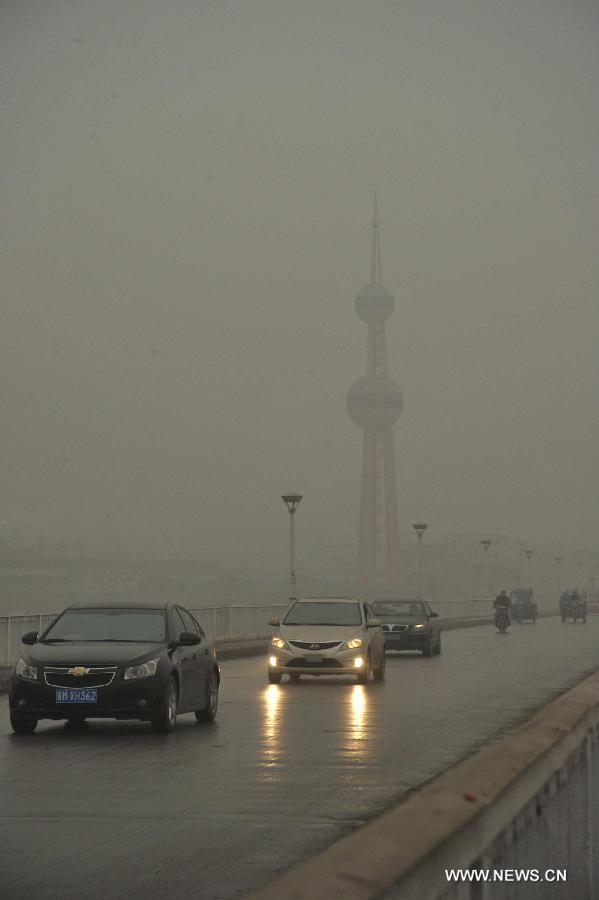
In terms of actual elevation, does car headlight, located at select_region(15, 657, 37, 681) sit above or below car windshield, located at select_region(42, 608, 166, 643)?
below

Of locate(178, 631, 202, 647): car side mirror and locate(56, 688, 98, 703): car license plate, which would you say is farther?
locate(178, 631, 202, 647): car side mirror

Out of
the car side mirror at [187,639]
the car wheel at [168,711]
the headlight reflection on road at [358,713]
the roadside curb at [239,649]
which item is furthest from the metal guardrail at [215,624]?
the car wheel at [168,711]

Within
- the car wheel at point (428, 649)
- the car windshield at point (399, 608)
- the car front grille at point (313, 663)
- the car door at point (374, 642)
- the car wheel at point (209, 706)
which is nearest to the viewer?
the car wheel at point (209, 706)

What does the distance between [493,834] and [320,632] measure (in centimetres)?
2290

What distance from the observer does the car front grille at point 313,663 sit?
26891mm

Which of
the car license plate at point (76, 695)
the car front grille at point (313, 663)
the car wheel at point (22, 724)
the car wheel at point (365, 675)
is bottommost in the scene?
the car wheel at point (22, 724)

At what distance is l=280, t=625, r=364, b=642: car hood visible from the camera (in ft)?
88.9

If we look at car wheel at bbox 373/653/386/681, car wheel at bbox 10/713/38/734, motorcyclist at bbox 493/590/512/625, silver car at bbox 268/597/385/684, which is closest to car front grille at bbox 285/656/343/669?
silver car at bbox 268/597/385/684

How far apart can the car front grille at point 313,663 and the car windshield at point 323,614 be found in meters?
1.16

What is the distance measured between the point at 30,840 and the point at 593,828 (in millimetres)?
4378

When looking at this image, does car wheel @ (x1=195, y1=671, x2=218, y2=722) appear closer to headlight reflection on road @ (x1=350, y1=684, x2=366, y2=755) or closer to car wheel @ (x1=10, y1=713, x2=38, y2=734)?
headlight reflection on road @ (x1=350, y1=684, x2=366, y2=755)

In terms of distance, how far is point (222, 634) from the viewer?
4359cm

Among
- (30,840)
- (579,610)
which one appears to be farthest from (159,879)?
(579,610)

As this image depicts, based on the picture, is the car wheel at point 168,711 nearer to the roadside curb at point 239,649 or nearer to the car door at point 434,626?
the roadside curb at point 239,649
